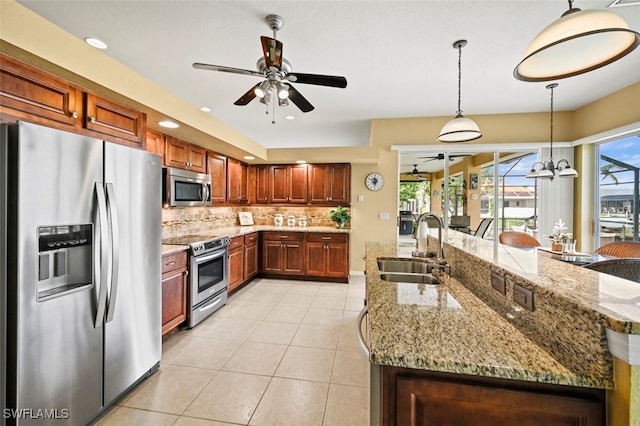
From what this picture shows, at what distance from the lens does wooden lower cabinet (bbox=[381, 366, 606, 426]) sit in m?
0.79

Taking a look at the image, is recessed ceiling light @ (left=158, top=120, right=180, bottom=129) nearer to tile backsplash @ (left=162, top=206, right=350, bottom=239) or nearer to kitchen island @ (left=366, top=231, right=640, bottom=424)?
tile backsplash @ (left=162, top=206, right=350, bottom=239)

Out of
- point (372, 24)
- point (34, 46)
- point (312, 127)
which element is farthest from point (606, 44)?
point (312, 127)

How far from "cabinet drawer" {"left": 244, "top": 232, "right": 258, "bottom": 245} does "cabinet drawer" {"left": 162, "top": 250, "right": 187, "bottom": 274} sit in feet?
5.14

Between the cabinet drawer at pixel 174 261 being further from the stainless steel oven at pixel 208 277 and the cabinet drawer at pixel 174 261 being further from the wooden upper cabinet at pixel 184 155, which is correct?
the wooden upper cabinet at pixel 184 155

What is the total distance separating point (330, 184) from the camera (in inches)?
203

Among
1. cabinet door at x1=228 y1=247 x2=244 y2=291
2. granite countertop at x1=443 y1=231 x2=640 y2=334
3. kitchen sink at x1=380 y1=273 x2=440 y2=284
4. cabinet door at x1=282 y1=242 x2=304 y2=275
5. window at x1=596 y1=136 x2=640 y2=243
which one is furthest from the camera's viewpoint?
cabinet door at x1=282 y1=242 x2=304 y2=275

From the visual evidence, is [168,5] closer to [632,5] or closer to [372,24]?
[372,24]

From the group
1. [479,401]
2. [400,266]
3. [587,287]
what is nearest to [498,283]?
[587,287]

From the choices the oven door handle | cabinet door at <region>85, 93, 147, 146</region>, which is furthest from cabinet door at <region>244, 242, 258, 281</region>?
cabinet door at <region>85, 93, 147, 146</region>

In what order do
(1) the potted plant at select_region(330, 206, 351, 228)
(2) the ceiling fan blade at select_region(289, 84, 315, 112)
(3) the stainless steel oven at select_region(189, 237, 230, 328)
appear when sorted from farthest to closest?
(1) the potted plant at select_region(330, 206, 351, 228) → (3) the stainless steel oven at select_region(189, 237, 230, 328) → (2) the ceiling fan blade at select_region(289, 84, 315, 112)

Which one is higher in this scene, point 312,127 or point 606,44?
point 312,127

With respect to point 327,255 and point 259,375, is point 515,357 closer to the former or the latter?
point 259,375

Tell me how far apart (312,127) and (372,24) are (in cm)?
297

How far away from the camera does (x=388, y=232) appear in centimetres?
492
